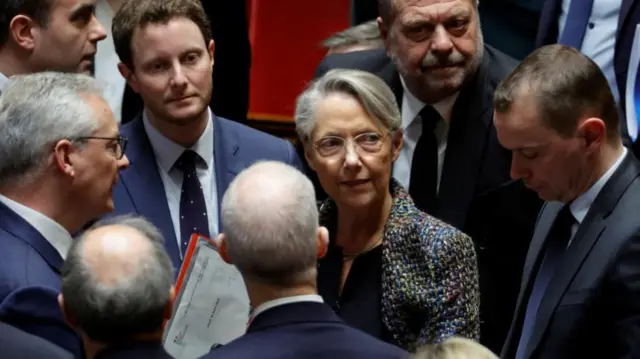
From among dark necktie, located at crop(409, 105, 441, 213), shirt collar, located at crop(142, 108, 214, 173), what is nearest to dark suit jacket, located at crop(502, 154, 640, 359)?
dark necktie, located at crop(409, 105, 441, 213)

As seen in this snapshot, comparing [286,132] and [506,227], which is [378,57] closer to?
[506,227]

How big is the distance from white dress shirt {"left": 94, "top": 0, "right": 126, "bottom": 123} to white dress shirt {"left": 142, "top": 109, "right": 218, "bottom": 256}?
3.22ft

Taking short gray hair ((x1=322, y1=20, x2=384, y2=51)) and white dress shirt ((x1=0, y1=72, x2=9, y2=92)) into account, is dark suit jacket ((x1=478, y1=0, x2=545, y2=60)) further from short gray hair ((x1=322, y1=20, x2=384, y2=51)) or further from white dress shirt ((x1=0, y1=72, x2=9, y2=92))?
white dress shirt ((x1=0, y1=72, x2=9, y2=92))

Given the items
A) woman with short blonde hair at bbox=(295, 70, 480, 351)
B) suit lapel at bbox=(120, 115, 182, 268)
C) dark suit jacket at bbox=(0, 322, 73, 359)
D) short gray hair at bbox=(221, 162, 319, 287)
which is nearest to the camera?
dark suit jacket at bbox=(0, 322, 73, 359)

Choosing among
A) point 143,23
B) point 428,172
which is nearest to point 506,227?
point 428,172

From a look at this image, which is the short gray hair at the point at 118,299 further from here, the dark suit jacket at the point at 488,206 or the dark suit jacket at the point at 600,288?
the dark suit jacket at the point at 488,206

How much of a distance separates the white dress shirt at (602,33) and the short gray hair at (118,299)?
221cm

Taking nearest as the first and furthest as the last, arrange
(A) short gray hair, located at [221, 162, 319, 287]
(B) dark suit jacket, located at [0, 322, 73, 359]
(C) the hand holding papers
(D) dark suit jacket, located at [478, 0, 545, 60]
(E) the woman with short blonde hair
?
(B) dark suit jacket, located at [0, 322, 73, 359]
(A) short gray hair, located at [221, 162, 319, 287]
(E) the woman with short blonde hair
(C) the hand holding papers
(D) dark suit jacket, located at [478, 0, 545, 60]

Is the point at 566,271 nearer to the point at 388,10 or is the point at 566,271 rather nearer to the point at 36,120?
the point at 388,10

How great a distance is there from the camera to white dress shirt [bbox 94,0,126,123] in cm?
435

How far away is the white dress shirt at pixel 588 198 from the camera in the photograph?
293 cm

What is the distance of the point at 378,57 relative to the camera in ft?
12.6

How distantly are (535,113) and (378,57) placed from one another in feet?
3.22

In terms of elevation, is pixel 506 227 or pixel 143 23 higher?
pixel 143 23
